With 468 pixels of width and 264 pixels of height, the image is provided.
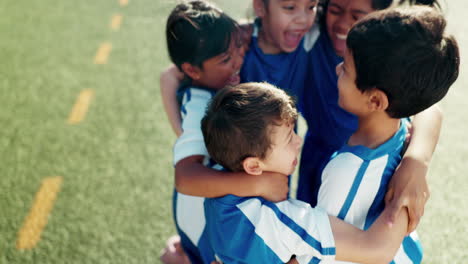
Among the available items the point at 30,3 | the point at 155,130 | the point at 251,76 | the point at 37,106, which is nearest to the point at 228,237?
the point at 251,76

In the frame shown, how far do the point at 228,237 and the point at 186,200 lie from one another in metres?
0.56

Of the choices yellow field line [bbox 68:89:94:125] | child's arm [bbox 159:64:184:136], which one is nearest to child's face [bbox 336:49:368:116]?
child's arm [bbox 159:64:184:136]

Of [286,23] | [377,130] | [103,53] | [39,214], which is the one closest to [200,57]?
[286,23]

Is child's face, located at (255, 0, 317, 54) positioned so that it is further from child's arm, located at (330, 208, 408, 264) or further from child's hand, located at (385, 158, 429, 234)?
child's arm, located at (330, 208, 408, 264)

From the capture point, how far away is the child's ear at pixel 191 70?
192 cm

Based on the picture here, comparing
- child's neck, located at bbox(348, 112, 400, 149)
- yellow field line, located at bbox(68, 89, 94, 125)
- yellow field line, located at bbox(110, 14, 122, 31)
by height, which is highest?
child's neck, located at bbox(348, 112, 400, 149)

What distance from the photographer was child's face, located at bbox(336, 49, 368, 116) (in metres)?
1.45

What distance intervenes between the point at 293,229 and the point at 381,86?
0.55 m

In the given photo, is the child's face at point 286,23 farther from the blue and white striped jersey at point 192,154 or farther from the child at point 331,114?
the blue and white striped jersey at point 192,154

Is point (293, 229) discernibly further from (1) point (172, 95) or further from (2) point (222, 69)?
(1) point (172, 95)

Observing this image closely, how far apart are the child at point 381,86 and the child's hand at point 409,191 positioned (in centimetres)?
3

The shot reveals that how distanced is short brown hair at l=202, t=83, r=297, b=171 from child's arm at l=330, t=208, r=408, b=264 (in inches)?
13.6

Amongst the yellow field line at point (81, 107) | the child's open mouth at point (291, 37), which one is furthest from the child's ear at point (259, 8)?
the yellow field line at point (81, 107)

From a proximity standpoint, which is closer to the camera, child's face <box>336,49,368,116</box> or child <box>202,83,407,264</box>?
child <box>202,83,407,264</box>
